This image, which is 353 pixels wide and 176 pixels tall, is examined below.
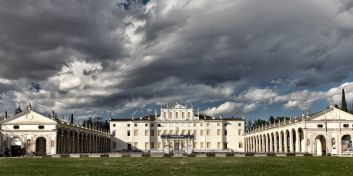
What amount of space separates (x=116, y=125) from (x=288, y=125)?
181 ft

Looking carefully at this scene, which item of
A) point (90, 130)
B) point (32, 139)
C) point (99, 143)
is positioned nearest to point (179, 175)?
point (32, 139)

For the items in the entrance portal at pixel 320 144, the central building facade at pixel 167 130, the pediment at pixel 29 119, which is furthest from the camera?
the central building facade at pixel 167 130

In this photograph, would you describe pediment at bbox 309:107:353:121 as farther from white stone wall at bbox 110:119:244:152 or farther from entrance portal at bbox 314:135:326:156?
white stone wall at bbox 110:119:244:152

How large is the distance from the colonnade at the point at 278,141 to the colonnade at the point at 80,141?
39.2 meters

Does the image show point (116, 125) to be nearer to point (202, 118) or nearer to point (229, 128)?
point (202, 118)

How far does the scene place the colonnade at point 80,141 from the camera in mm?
77375

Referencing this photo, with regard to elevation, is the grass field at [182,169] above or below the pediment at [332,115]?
below

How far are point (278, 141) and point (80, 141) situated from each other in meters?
44.4

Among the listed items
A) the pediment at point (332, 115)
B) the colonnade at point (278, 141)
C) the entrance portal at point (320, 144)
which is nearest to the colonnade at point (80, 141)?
the colonnade at point (278, 141)

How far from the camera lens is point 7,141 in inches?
2889

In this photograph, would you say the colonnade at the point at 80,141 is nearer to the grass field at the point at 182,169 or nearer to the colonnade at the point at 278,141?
the colonnade at the point at 278,141

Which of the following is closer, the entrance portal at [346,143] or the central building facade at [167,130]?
the entrance portal at [346,143]

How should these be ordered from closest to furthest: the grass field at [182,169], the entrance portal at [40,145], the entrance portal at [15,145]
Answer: the grass field at [182,169] → the entrance portal at [15,145] → the entrance portal at [40,145]

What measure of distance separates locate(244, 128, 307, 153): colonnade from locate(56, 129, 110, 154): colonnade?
1544 inches
